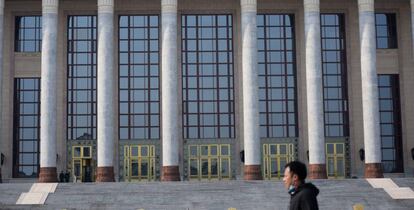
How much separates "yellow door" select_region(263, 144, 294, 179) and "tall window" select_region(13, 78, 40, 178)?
17.9 meters

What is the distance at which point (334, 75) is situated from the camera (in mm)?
58281

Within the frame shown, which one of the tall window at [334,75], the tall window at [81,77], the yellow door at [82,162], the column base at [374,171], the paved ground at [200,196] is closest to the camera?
the paved ground at [200,196]

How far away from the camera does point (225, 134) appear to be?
57125 mm

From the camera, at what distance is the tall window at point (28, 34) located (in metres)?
57.4

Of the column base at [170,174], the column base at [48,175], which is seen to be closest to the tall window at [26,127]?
the column base at [48,175]

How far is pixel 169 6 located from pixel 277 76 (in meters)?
11.1

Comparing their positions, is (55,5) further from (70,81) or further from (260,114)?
(260,114)

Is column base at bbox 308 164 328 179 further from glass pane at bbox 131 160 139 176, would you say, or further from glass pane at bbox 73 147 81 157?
glass pane at bbox 73 147 81 157

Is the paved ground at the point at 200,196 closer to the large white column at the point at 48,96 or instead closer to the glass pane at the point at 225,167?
the large white column at the point at 48,96

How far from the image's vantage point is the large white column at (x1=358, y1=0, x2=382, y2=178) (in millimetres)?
51688

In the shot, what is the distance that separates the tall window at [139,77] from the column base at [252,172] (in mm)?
9077

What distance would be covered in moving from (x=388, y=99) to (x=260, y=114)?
10.4 m

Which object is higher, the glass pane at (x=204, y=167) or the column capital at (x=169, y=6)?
the column capital at (x=169, y=6)

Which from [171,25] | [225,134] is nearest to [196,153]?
[225,134]
